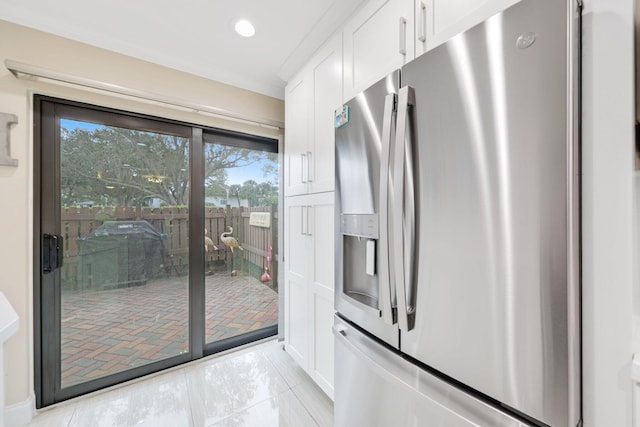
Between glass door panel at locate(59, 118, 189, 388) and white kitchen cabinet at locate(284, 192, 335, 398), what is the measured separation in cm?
89

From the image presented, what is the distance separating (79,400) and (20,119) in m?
1.82

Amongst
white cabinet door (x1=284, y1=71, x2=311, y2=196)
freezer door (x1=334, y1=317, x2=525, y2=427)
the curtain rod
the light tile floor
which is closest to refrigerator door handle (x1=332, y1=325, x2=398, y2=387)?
freezer door (x1=334, y1=317, x2=525, y2=427)

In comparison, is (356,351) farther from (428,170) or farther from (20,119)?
(20,119)

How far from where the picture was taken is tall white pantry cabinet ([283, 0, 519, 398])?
3.30 ft

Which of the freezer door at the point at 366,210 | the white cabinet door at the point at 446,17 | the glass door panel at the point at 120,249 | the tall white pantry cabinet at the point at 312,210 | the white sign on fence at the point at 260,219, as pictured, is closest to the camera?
the white cabinet door at the point at 446,17

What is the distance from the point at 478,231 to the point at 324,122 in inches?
47.2

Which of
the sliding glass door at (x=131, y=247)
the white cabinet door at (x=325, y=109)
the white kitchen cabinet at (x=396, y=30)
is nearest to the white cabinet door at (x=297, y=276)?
the white cabinet door at (x=325, y=109)

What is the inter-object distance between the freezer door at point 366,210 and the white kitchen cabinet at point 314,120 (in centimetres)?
36

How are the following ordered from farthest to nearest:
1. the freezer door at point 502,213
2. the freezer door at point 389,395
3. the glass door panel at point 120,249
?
1. the glass door panel at point 120,249
2. the freezer door at point 389,395
3. the freezer door at point 502,213

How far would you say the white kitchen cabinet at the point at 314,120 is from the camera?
1.56 metres

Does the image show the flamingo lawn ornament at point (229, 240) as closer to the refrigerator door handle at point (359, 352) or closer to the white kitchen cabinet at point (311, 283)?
the white kitchen cabinet at point (311, 283)

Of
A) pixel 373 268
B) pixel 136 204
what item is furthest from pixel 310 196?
pixel 136 204

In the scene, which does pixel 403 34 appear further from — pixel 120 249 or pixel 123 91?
pixel 120 249

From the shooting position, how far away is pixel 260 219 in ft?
8.17
